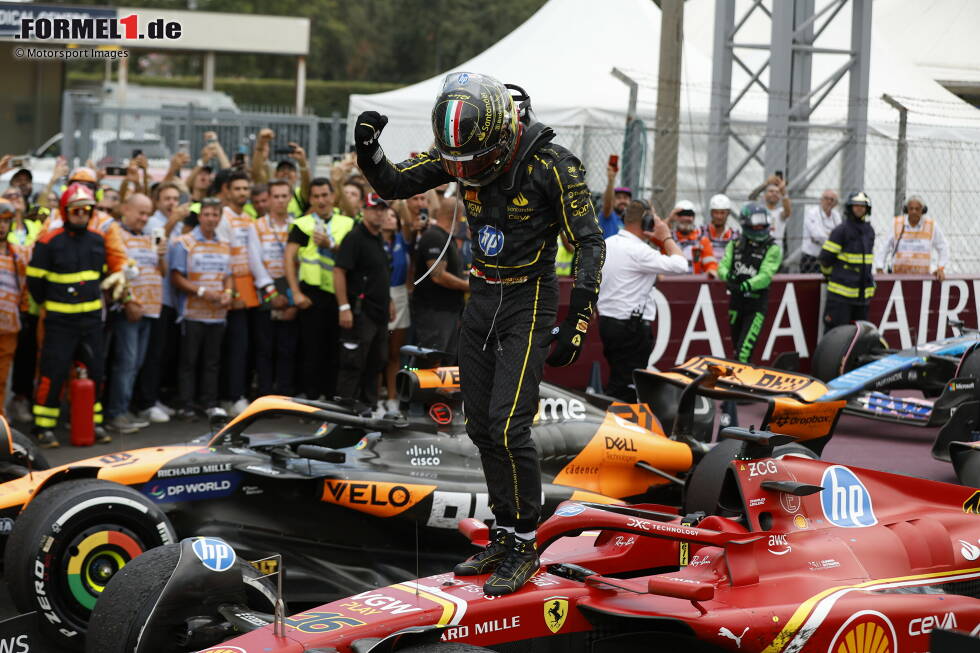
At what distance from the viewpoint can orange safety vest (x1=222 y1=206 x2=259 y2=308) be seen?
9.99 meters

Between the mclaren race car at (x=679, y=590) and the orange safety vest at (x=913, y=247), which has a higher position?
the orange safety vest at (x=913, y=247)

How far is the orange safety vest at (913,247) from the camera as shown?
14.2 m

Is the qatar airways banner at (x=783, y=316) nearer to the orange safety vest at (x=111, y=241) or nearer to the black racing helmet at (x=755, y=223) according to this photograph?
the black racing helmet at (x=755, y=223)

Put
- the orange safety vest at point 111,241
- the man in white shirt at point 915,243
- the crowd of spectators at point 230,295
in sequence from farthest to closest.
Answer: the man in white shirt at point 915,243
the orange safety vest at point 111,241
the crowd of spectators at point 230,295

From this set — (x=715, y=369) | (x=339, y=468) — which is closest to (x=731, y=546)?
(x=339, y=468)

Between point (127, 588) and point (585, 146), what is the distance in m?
11.7

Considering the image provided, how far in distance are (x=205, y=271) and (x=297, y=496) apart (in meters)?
4.26

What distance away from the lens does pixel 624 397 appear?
9211 millimetres

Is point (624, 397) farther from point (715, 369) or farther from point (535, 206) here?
point (535, 206)

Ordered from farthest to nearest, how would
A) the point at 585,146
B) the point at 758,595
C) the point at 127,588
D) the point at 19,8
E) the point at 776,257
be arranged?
the point at 19,8, the point at 585,146, the point at 776,257, the point at 758,595, the point at 127,588

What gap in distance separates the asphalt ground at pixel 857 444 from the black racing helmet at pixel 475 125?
182 inches

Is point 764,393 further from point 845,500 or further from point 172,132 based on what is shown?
point 172,132

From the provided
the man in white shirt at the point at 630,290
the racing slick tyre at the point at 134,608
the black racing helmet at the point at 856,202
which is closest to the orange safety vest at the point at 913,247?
the black racing helmet at the point at 856,202

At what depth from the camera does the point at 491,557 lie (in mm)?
4398
